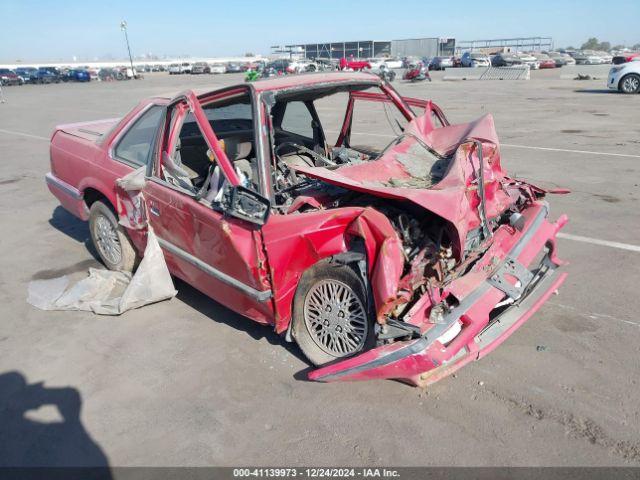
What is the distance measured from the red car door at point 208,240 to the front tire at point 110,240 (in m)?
0.73

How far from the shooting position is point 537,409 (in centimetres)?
291

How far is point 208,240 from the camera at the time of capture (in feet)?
11.6

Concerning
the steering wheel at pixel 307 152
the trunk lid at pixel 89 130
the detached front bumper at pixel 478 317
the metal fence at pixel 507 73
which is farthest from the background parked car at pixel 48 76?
the detached front bumper at pixel 478 317

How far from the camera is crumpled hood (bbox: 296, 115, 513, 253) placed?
3.01 metres

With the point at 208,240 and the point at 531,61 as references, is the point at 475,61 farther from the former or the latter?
the point at 208,240

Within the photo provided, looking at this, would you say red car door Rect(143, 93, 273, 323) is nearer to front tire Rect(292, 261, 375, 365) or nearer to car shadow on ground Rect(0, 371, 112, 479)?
front tire Rect(292, 261, 375, 365)

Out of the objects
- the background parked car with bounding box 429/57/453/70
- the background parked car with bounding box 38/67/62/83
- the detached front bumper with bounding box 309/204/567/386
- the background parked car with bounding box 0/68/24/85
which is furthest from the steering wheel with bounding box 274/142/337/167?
the background parked car with bounding box 38/67/62/83

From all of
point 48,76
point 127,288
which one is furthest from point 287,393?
point 48,76

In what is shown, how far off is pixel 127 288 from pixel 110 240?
0.91 meters

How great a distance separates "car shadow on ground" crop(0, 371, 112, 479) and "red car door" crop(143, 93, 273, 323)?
118cm

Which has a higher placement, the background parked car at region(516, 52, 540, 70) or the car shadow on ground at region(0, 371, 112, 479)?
the car shadow on ground at region(0, 371, 112, 479)

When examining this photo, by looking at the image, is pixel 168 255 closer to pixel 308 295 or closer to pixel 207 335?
pixel 207 335

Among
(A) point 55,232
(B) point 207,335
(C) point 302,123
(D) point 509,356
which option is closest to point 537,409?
(D) point 509,356

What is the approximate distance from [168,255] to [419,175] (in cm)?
215
